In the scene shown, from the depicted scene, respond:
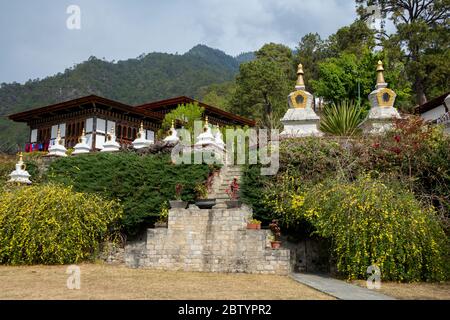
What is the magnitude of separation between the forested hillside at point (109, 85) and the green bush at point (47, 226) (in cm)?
3373

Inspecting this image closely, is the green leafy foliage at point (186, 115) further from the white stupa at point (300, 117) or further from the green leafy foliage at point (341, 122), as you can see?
the green leafy foliage at point (341, 122)

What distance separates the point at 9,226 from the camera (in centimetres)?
1200

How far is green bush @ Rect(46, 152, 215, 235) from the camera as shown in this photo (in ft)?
45.1

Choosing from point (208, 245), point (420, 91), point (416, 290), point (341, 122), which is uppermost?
point (420, 91)

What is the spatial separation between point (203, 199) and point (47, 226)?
4.31 m

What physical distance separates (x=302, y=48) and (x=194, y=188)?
111 ft

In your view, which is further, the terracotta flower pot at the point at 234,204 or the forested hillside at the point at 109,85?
the forested hillside at the point at 109,85

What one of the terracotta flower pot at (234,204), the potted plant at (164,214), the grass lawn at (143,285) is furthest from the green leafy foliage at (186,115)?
the grass lawn at (143,285)

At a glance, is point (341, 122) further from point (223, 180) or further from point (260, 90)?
point (260, 90)

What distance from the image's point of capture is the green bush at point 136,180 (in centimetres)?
1374

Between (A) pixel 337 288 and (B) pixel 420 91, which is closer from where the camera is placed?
(A) pixel 337 288

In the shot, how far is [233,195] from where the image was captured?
13.0 meters

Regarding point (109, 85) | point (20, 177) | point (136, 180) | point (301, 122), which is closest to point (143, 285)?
point (136, 180)

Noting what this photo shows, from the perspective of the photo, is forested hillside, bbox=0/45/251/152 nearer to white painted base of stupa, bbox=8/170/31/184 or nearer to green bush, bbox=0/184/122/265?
white painted base of stupa, bbox=8/170/31/184
